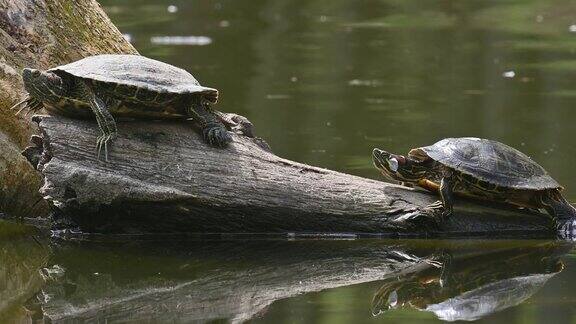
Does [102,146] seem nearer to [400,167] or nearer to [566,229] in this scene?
[400,167]

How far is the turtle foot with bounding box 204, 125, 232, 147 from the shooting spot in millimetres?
5902

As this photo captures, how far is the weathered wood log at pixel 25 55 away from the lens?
633 centimetres

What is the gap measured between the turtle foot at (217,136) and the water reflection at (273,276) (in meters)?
0.51

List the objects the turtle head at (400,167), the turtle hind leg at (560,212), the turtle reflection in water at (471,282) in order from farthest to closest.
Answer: the turtle head at (400,167) → the turtle hind leg at (560,212) → the turtle reflection in water at (471,282)

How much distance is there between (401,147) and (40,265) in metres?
2.80

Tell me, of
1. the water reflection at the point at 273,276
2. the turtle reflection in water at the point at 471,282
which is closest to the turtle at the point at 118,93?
the water reflection at the point at 273,276

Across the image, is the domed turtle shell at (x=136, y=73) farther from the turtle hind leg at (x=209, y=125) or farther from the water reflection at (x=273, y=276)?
the water reflection at (x=273, y=276)

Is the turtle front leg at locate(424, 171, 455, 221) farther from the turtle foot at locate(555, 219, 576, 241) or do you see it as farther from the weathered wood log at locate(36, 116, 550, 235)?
the turtle foot at locate(555, 219, 576, 241)

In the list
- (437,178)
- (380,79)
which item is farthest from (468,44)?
(437,178)

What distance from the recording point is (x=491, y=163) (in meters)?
5.94

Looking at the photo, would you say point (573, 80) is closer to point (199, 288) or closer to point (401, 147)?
point (401, 147)

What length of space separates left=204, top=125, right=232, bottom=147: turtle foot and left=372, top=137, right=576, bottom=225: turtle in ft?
2.86

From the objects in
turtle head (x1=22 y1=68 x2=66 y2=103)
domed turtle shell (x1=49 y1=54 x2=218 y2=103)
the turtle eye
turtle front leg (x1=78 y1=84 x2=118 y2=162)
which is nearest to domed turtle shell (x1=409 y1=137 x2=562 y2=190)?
the turtle eye

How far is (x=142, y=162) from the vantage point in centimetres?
579
